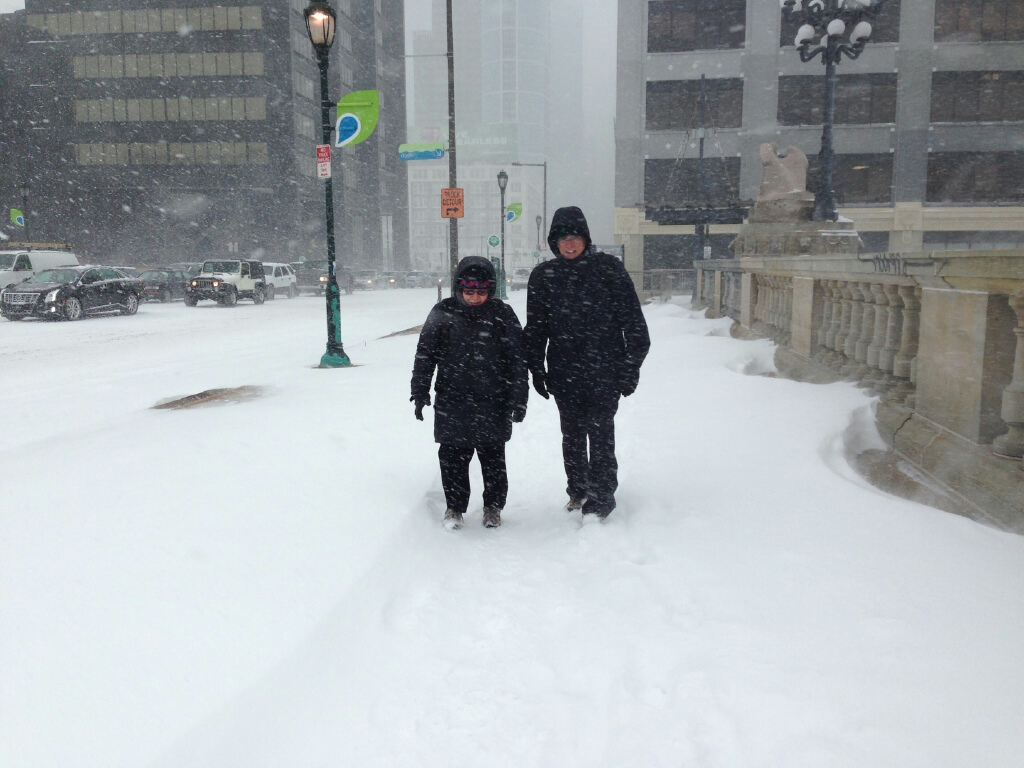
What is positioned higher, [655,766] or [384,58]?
[384,58]

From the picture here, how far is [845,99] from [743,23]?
20.5 ft

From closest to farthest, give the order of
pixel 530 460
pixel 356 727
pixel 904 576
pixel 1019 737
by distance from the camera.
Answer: pixel 1019 737
pixel 356 727
pixel 904 576
pixel 530 460

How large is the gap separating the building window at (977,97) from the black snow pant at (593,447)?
40.1 m

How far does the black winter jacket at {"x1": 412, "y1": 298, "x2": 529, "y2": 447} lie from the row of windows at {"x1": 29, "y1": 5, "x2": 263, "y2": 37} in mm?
60919

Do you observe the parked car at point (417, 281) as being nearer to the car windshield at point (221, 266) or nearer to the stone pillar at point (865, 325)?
the car windshield at point (221, 266)

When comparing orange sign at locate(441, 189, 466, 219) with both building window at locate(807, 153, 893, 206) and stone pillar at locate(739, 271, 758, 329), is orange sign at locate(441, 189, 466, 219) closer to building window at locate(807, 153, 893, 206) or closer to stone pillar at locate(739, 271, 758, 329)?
stone pillar at locate(739, 271, 758, 329)

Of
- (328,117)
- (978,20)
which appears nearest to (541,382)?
(328,117)

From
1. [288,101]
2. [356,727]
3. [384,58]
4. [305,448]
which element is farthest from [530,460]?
[384,58]

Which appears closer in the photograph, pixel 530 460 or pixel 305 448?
pixel 305 448

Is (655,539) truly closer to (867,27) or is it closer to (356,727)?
(356,727)

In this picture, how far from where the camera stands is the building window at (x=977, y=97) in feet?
119

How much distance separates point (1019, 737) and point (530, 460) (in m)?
4.35

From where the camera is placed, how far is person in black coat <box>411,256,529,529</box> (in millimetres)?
4398

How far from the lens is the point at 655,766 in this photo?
2.43m
